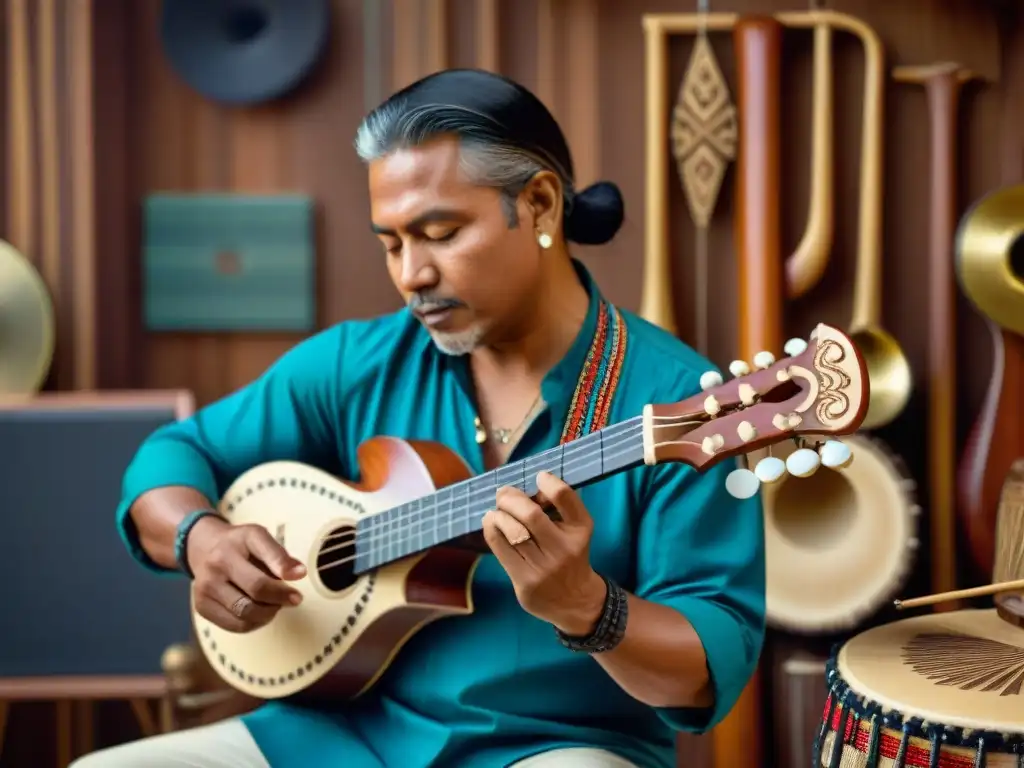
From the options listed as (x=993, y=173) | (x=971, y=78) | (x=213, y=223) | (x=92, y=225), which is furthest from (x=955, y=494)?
(x=92, y=225)

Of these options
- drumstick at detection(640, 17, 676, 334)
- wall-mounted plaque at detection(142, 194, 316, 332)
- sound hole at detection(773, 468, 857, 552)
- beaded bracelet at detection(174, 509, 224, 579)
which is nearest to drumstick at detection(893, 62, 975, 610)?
sound hole at detection(773, 468, 857, 552)

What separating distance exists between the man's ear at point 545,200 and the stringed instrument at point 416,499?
0.98 ft

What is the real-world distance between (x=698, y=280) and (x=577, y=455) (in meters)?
1.36

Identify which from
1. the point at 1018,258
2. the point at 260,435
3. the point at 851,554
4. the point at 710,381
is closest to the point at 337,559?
the point at 260,435

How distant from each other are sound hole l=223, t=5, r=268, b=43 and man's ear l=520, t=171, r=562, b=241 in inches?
50.4

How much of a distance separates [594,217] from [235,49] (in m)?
1.28

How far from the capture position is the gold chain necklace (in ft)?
5.18

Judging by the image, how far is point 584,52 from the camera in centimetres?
262

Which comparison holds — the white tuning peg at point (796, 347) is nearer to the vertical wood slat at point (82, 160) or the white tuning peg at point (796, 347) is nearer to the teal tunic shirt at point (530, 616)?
the teal tunic shirt at point (530, 616)

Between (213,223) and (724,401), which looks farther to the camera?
(213,223)

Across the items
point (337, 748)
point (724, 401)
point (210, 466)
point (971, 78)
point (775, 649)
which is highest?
point (971, 78)

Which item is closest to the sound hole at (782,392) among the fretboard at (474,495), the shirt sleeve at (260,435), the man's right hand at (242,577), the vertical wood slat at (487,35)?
the fretboard at (474,495)

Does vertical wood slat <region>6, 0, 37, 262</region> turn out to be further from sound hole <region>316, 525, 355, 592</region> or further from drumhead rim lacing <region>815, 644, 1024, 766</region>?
drumhead rim lacing <region>815, 644, 1024, 766</region>

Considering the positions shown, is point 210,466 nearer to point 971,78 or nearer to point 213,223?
point 213,223
